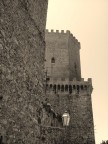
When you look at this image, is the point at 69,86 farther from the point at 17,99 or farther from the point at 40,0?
the point at 17,99

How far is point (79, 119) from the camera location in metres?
22.0

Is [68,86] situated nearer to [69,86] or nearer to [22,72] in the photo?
[69,86]

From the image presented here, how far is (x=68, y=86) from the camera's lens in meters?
23.6

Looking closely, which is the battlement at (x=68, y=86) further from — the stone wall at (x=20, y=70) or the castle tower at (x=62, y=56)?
the stone wall at (x=20, y=70)

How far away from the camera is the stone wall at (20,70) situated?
20.4ft

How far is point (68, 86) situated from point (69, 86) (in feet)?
0.41

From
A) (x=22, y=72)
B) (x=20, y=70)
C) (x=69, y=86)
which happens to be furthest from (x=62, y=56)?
(x=20, y=70)

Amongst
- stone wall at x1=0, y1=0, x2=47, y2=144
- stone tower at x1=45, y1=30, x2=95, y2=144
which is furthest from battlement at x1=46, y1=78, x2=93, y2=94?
stone wall at x1=0, y1=0, x2=47, y2=144

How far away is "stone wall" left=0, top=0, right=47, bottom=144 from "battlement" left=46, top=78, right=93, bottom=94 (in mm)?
14702

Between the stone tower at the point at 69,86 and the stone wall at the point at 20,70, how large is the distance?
1386cm

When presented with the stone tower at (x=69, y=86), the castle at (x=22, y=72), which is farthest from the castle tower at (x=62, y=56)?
the castle at (x=22, y=72)

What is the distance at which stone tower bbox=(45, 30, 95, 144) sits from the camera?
70.7 feet

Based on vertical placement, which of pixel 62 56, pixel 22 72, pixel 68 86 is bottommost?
pixel 22 72

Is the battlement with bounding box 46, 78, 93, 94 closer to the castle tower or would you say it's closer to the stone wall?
the castle tower
